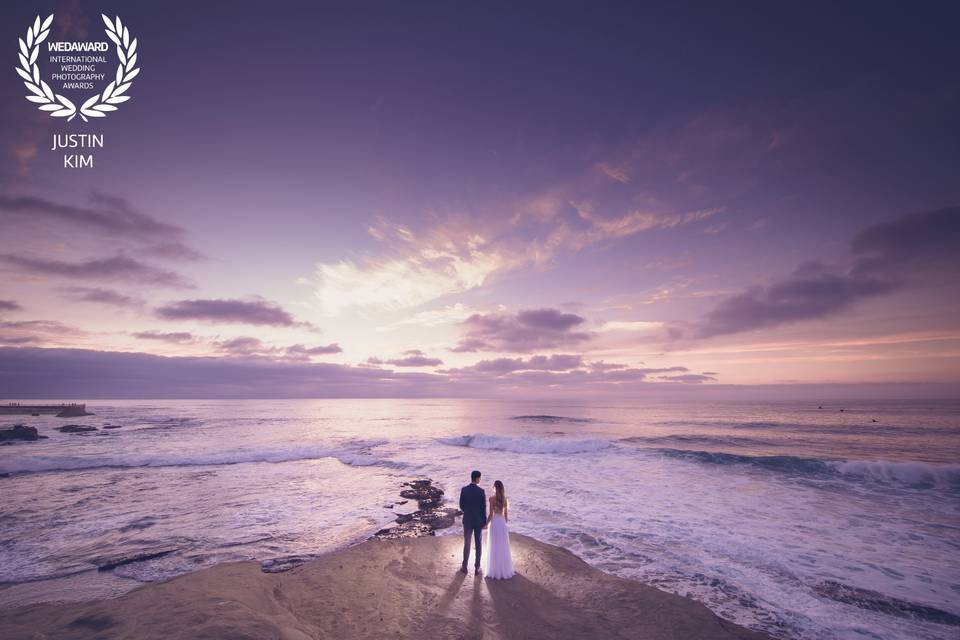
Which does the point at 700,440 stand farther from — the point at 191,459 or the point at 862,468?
the point at 191,459

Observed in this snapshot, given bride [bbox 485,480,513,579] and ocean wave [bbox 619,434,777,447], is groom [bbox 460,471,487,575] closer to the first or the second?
bride [bbox 485,480,513,579]

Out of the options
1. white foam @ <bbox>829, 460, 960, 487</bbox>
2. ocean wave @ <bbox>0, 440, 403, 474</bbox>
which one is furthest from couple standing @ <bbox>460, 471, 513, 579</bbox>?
white foam @ <bbox>829, 460, 960, 487</bbox>

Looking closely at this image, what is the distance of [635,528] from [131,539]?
1732 centimetres

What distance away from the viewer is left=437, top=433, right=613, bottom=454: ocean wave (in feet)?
108

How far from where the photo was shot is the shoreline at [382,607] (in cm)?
609

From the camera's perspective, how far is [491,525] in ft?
30.0

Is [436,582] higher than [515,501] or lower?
higher

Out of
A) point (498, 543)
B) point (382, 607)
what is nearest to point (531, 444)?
point (498, 543)

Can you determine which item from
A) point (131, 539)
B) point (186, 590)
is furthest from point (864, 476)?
point (131, 539)

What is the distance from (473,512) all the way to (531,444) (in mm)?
27758

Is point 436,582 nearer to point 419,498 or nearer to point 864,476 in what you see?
point 419,498

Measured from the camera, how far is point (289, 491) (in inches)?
721

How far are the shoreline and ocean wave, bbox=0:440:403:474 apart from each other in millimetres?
17703

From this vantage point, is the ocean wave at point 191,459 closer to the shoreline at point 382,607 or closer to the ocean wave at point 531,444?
the ocean wave at point 531,444
